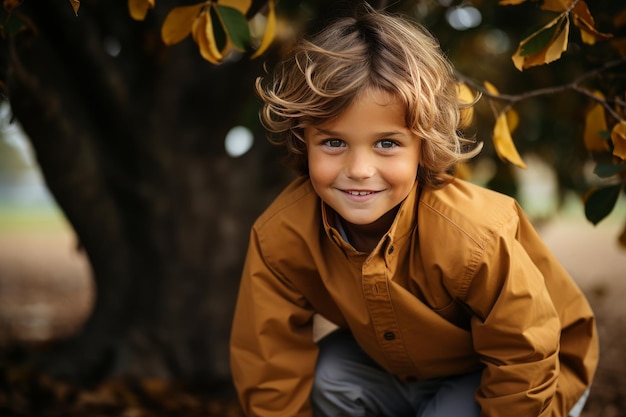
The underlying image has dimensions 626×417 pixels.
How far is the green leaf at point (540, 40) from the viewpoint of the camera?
1.64 metres

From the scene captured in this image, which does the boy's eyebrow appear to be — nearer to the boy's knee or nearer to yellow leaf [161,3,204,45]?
yellow leaf [161,3,204,45]

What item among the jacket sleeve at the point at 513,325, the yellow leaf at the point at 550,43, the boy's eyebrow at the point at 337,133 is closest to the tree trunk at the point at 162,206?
the boy's eyebrow at the point at 337,133

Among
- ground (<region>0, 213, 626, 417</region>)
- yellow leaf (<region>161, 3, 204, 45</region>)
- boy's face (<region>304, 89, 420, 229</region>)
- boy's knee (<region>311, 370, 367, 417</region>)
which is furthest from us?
ground (<region>0, 213, 626, 417</region>)

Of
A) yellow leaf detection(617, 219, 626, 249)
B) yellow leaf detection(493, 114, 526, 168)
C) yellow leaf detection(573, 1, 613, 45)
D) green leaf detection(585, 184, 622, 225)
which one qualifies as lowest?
yellow leaf detection(617, 219, 626, 249)

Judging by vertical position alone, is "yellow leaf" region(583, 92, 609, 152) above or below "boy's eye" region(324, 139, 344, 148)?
below

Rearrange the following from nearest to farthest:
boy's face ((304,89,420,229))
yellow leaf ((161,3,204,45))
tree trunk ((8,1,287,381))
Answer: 1. boy's face ((304,89,420,229))
2. yellow leaf ((161,3,204,45))
3. tree trunk ((8,1,287,381))

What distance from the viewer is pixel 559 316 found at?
1.84m

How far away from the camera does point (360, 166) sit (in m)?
1.61

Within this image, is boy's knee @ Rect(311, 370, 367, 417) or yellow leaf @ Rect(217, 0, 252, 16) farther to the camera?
boy's knee @ Rect(311, 370, 367, 417)

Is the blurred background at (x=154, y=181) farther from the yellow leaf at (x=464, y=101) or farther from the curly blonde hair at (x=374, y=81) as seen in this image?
the curly blonde hair at (x=374, y=81)

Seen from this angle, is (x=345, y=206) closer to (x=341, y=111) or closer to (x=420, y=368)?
(x=341, y=111)

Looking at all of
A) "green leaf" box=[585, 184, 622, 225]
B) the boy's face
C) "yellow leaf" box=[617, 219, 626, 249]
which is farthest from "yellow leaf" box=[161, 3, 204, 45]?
"yellow leaf" box=[617, 219, 626, 249]

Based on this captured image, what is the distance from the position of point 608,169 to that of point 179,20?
118cm

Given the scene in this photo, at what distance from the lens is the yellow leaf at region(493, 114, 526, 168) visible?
1809 mm
